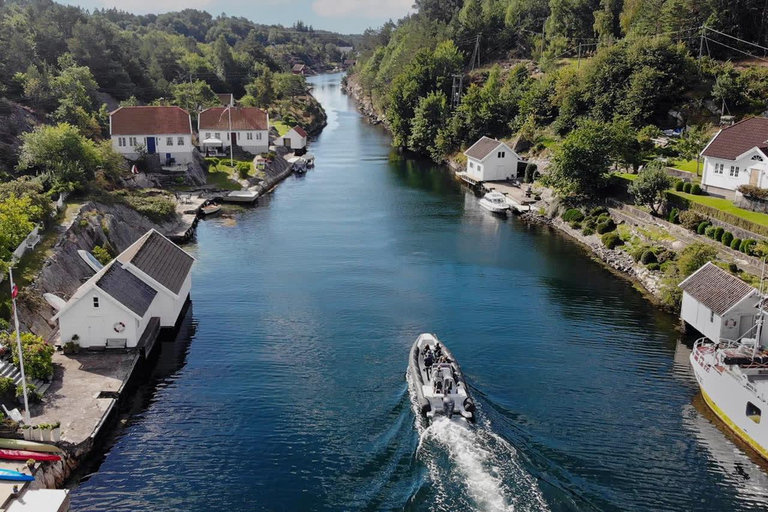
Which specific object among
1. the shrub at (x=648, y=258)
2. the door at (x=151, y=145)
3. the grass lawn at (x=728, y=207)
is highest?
the door at (x=151, y=145)

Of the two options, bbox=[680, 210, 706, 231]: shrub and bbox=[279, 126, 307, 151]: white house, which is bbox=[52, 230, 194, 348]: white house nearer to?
bbox=[680, 210, 706, 231]: shrub

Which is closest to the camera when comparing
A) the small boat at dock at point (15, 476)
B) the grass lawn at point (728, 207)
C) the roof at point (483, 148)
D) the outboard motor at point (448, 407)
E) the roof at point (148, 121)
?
the small boat at dock at point (15, 476)

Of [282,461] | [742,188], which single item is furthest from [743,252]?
[282,461]

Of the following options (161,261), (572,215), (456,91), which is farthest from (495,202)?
(456,91)

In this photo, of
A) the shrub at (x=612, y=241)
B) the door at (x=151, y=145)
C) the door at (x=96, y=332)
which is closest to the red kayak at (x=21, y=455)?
the door at (x=96, y=332)

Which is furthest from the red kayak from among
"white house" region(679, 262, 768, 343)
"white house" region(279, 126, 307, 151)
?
"white house" region(279, 126, 307, 151)

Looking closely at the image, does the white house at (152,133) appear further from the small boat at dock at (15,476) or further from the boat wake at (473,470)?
the boat wake at (473,470)
